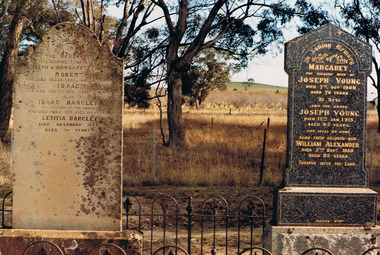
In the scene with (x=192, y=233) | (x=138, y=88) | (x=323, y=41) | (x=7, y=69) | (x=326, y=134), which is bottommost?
(x=192, y=233)

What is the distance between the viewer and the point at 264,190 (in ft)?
38.3

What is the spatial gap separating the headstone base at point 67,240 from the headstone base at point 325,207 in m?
2.13

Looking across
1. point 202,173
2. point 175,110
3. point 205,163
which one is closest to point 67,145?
point 202,173

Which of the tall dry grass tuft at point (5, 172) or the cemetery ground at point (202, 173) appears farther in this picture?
the tall dry grass tuft at point (5, 172)

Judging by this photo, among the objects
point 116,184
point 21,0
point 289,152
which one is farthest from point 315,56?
point 21,0

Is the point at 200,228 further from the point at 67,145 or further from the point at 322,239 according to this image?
the point at 67,145

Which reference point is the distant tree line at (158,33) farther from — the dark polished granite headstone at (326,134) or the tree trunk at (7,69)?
the dark polished granite headstone at (326,134)

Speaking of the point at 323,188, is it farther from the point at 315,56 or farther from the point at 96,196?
the point at 96,196

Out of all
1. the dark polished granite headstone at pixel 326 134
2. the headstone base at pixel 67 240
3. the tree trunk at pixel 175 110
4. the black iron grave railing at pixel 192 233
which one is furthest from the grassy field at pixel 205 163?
the headstone base at pixel 67 240

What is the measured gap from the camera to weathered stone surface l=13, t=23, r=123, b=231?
5145mm

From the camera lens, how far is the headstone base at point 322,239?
6.05 meters

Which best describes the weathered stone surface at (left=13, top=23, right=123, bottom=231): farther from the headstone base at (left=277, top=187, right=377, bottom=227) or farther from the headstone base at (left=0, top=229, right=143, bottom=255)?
the headstone base at (left=277, top=187, right=377, bottom=227)

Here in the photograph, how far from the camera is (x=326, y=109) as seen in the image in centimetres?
627

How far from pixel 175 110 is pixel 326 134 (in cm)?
1257
